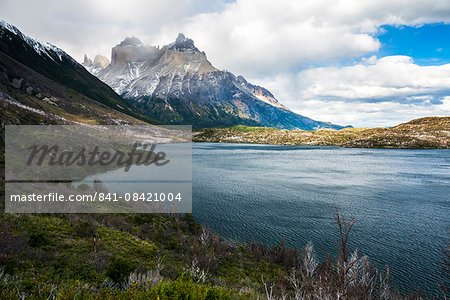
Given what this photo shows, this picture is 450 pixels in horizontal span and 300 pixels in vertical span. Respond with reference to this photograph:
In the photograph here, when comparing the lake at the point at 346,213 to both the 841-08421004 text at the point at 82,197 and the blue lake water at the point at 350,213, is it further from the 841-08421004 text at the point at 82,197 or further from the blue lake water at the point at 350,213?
the 841-08421004 text at the point at 82,197

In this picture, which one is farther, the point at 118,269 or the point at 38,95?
the point at 38,95

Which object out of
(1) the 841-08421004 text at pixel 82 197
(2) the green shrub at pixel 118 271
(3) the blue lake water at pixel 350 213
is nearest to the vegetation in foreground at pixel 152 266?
(2) the green shrub at pixel 118 271

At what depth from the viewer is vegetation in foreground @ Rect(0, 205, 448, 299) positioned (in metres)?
8.50

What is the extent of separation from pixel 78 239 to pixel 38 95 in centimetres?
18921

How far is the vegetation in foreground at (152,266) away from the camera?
8.50m

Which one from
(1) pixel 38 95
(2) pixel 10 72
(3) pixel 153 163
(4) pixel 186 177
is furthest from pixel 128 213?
(2) pixel 10 72

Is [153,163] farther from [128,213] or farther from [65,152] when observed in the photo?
[128,213]

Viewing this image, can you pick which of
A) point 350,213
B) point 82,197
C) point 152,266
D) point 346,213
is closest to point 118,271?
point 152,266

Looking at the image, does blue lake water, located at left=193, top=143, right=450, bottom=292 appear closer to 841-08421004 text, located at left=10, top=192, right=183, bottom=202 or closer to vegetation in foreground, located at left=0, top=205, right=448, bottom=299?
vegetation in foreground, located at left=0, top=205, right=448, bottom=299

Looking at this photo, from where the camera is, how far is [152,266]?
16219 millimetres

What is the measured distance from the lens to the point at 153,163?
94.1 meters

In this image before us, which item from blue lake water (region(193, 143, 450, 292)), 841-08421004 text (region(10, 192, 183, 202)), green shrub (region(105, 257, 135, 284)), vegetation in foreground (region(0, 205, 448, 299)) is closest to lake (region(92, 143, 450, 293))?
blue lake water (region(193, 143, 450, 292))

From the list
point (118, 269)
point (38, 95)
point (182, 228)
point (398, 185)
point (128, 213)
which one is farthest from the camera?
point (38, 95)

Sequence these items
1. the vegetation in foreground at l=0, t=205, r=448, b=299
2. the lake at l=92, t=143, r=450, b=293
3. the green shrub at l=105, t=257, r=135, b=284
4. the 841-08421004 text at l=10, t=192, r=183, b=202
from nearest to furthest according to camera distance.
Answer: the vegetation in foreground at l=0, t=205, r=448, b=299, the green shrub at l=105, t=257, r=135, b=284, the lake at l=92, t=143, r=450, b=293, the 841-08421004 text at l=10, t=192, r=183, b=202
